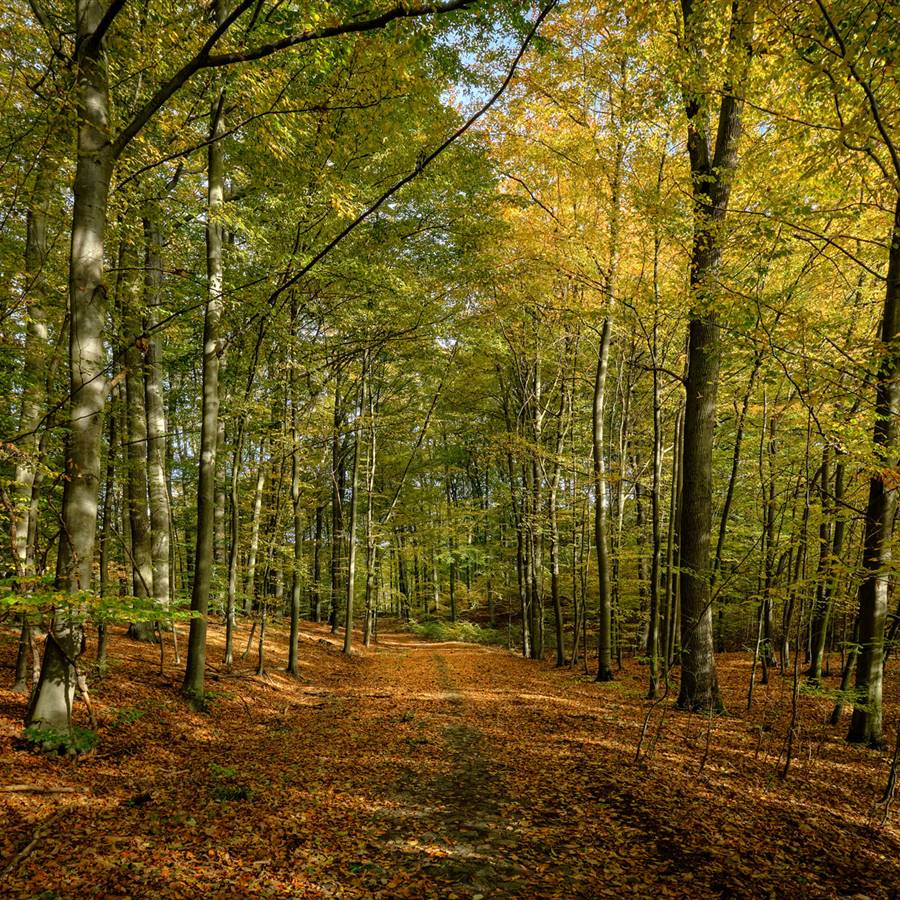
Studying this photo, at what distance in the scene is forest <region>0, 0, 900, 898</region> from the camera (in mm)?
4004

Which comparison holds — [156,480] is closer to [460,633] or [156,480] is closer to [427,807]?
[427,807]

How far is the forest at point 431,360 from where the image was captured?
400cm

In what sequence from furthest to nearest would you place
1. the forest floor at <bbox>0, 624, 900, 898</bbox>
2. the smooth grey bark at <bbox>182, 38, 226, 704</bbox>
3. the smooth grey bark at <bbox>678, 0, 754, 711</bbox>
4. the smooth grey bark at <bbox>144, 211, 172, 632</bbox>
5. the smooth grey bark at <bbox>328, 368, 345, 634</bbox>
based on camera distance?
the smooth grey bark at <bbox>328, 368, 345, 634</bbox> → the smooth grey bark at <bbox>144, 211, 172, 632</bbox> → the smooth grey bark at <bbox>678, 0, 754, 711</bbox> → the smooth grey bark at <bbox>182, 38, 226, 704</bbox> → the forest floor at <bbox>0, 624, 900, 898</bbox>

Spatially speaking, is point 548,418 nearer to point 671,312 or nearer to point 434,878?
point 671,312

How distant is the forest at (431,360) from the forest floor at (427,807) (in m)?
0.04

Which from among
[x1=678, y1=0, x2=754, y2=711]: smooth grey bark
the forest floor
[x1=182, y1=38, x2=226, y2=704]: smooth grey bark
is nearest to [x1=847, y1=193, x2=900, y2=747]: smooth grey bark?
the forest floor

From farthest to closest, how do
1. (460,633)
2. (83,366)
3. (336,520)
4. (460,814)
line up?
1. (460,633)
2. (336,520)
3. (83,366)
4. (460,814)

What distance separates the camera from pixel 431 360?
16438mm

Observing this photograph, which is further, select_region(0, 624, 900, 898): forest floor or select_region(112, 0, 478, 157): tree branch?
select_region(112, 0, 478, 157): tree branch

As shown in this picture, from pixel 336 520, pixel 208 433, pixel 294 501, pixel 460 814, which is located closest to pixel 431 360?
pixel 294 501

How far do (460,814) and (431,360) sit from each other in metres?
13.4

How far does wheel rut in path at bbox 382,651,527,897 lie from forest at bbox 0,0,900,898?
0.05m

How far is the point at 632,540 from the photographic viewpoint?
54.0 feet

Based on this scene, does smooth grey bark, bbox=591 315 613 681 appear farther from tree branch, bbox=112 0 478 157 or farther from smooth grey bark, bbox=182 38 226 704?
tree branch, bbox=112 0 478 157
